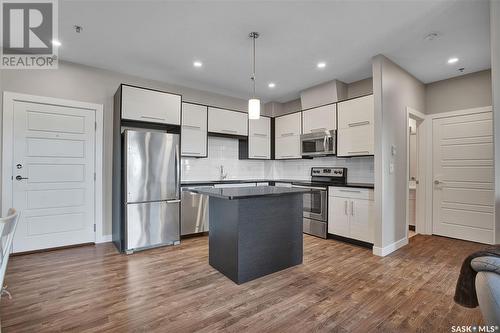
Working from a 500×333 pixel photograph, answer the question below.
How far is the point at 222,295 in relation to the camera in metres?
2.27

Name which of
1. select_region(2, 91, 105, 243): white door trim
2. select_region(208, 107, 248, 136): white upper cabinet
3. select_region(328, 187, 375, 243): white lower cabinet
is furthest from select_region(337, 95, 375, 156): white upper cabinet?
select_region(2, 91, 105, 243): white door trim

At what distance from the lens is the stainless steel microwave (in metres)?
4.17

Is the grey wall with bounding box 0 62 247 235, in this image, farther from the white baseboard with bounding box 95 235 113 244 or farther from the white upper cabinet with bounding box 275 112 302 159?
the white upper cabinet with bounding box 275 112 302 159

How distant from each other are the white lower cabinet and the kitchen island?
3.93 feet

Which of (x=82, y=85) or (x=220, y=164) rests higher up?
(x=82, y=85)

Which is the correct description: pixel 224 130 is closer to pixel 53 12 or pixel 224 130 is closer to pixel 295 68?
pixel 295 68

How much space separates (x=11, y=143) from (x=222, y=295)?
331 centimetres

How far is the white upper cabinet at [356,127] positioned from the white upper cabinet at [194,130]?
2.34 meters

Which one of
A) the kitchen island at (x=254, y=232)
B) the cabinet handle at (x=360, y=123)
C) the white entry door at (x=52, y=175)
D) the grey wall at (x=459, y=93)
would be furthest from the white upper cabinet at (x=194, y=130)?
the grey wall at (x=459, y=93)

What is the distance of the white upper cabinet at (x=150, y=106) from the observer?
350cm

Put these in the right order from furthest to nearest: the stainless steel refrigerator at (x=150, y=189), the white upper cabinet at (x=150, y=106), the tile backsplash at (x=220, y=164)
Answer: the tile backsplash at (x=220, y=164)
the white upper cabinet at (x=150, y=106)
the stainless steel refrigerator at (x=150, y=189)

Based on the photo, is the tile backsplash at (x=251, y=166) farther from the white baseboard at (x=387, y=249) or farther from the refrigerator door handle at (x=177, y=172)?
the white baseboard at (x=387, y=249)

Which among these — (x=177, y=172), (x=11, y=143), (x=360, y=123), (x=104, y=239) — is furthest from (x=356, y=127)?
(x=11, y=143)

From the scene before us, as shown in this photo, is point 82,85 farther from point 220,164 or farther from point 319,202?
point 319,202
